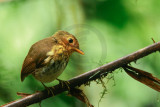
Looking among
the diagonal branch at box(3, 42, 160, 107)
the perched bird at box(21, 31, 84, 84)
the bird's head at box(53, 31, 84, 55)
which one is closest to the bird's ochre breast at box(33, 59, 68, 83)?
the perched bird at box(21, 31, 84, 84)

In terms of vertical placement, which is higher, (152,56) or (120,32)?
(120,32)

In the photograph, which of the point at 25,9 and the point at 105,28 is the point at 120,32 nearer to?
the point at 105,28

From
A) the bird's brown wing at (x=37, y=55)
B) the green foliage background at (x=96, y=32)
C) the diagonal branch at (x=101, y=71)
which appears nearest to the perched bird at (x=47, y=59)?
the bird's brown wing at (x=37, y=55)

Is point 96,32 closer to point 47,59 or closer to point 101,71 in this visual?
point 47,59

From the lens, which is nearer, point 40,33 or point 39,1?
point 40,33

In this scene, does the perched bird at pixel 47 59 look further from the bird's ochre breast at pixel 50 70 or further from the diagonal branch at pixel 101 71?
the diagonal branch at pixel 101 71

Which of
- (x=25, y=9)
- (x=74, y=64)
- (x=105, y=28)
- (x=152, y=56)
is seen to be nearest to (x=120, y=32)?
(x=105, y=28)
